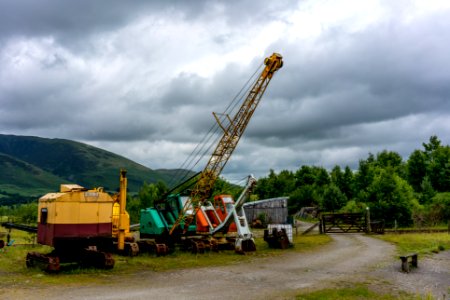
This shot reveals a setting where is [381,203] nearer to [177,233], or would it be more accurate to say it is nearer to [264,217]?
[264,217]

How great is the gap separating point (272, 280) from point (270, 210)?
34826mm

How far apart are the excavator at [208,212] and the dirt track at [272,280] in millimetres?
4444

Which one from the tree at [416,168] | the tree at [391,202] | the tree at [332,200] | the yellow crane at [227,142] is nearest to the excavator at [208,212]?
the yellow crane at [227,142]

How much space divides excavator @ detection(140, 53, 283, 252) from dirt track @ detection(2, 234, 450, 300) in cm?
444

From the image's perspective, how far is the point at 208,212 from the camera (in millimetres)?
26359

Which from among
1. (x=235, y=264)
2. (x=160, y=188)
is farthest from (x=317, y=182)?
(x=235, y=264)

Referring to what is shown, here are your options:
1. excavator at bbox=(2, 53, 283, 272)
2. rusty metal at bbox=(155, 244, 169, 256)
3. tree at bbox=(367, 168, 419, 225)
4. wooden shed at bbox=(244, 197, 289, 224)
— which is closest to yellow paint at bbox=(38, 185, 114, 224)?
excavator at bbox=(2, 53, 283, 272)

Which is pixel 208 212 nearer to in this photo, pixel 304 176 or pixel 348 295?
pixel 348 295

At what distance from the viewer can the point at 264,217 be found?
159 ft

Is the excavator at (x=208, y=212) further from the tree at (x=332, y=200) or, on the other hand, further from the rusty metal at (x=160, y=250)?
the tree at (x=332, y=200)

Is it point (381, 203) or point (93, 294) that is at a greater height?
point (381, 203)

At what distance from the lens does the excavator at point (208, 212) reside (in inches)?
928

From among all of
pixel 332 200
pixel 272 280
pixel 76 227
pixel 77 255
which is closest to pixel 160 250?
pixel 77 255

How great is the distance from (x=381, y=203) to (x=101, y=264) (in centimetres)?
3147
